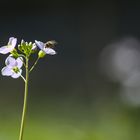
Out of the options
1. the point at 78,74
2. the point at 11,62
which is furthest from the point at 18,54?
the point at 78,74

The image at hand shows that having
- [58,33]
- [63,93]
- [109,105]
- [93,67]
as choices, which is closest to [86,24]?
[58,33]

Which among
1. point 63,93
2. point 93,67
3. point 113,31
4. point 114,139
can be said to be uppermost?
point 113,31

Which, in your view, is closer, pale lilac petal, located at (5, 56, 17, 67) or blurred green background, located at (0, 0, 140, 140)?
pale lilac petal, located at (5, 56, 17, 67)

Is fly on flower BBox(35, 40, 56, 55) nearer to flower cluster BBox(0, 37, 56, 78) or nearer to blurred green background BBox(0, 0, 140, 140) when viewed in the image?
flower cluster BBox(0, 37, 56, 78)

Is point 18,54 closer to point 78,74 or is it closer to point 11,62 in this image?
point 11,62

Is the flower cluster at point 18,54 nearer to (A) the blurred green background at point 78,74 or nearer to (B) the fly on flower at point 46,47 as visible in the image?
(B) the fly on flower at point 46,47

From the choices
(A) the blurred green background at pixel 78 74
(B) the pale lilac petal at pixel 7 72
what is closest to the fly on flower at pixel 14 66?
(B) the pale lilac petal at pixel 7 72

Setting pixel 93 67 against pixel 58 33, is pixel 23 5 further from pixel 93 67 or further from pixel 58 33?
pixel 93 67

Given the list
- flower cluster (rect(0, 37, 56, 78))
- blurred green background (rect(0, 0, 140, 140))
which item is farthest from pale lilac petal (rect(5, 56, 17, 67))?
blurred green background (rect(0, 0, 140, 140))
